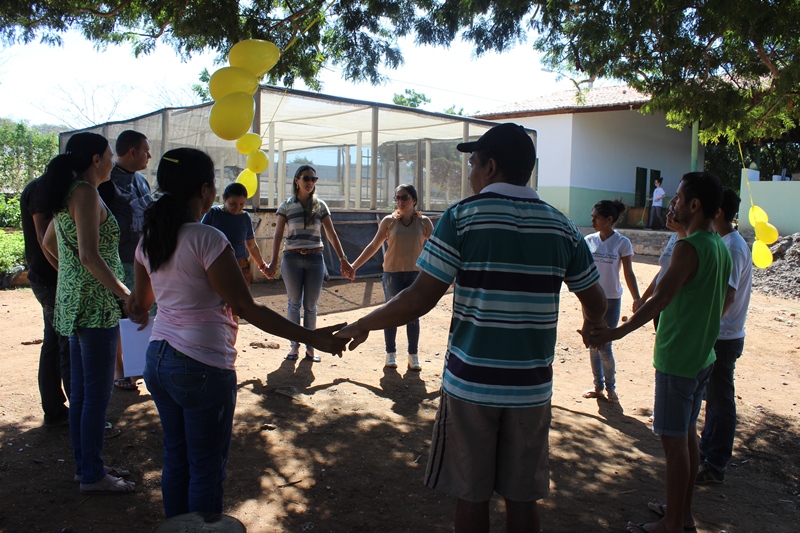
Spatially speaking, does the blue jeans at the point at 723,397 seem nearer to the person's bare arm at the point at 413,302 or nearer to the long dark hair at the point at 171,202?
the person's bare arm at the point at 413,302

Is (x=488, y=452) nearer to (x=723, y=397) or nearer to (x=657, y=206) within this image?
(x=723, y=397)

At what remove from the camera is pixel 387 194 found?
44.3 feet

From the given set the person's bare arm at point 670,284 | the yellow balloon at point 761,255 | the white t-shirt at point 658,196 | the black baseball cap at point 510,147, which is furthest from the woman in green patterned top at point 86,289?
Answer: the white t-shirt at point 658,196

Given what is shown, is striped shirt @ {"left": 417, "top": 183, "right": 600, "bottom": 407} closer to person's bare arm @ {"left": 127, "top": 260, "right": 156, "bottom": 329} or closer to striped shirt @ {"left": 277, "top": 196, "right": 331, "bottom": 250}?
person's bare arm @ {"left": 127, "top": 260, "right": 156, "bottom": 329}

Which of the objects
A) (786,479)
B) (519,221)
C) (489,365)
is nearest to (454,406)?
(489,365)

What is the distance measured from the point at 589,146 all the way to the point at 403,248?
693 inches

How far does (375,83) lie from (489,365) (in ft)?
18.3

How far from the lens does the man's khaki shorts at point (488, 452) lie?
2.19 metres

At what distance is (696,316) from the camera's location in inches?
117

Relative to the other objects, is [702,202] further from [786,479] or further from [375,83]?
[375,83]

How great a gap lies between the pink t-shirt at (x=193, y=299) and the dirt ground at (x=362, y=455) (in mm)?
1313

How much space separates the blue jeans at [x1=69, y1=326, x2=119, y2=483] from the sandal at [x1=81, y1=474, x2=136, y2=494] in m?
0.03

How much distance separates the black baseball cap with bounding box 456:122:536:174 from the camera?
2252 millimetres

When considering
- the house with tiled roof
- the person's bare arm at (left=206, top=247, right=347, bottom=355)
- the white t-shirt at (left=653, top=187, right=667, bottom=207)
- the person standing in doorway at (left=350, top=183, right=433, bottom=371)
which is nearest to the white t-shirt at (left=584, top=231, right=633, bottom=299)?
the person standing in doorway at (left=350, top=183, right=433, bottom=371)
